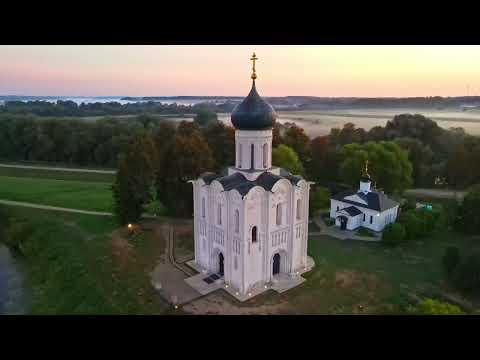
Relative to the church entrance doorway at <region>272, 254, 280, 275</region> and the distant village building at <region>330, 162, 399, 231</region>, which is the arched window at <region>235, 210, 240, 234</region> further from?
the distant village building at <region>330, 162, 399, 231</region>

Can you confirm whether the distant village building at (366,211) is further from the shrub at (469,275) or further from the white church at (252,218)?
the shrub at (469,275)

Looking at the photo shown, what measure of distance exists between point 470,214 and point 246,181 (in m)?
17.1

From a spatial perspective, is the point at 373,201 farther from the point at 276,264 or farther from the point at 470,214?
the point at 276,264

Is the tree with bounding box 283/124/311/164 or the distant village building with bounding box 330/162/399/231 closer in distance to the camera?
the distant village building with bounding box 330/162/399/231

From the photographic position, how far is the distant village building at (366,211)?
2555cm

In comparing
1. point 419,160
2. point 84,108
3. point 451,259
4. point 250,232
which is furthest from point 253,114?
point 84,108

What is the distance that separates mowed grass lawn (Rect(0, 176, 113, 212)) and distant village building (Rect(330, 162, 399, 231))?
20.0 meters

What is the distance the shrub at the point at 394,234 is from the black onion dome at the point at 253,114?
11.3 m

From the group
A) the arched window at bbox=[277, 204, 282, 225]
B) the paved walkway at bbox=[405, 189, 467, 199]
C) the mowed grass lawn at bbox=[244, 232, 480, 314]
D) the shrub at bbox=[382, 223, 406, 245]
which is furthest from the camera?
the paved walkway at bbox=[405, 189, 467, 199]

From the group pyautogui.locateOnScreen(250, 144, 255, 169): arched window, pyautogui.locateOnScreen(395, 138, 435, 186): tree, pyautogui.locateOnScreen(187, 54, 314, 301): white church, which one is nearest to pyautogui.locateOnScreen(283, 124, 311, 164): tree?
pyautogui.locateOnScreen(395, 138, 435, 186): tree

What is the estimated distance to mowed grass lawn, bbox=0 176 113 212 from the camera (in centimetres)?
3203

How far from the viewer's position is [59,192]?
35.4 meters

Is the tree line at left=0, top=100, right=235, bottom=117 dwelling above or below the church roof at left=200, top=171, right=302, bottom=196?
above

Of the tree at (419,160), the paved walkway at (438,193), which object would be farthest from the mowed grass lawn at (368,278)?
the tree at (419,160)
